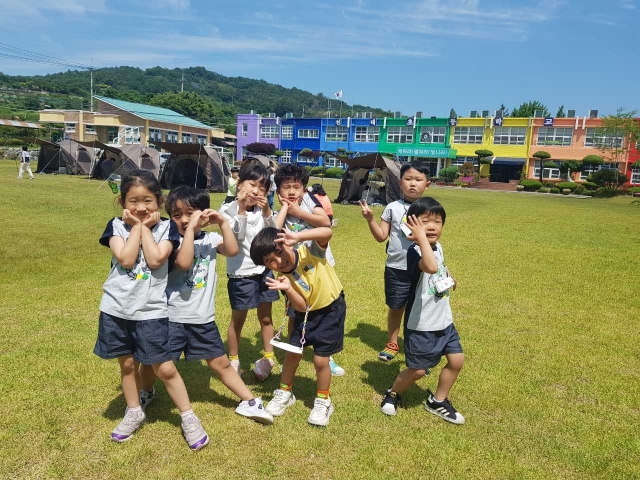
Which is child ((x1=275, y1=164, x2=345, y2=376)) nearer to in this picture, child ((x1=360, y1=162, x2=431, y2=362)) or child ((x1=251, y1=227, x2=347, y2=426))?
child ((x1=251, y1=227, x2=347, y2=426))

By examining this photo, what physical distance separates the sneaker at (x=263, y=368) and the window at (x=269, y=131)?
5917 cm

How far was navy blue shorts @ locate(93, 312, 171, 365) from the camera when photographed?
281 cm

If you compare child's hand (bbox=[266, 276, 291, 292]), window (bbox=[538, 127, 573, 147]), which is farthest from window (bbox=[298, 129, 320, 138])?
child's hand (bbox=[266, 276, 291, 292])

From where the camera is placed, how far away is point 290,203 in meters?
3.39

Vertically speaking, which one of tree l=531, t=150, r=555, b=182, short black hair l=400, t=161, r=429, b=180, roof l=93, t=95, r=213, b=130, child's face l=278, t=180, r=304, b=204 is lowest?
child's face l=278, t=180, r=304, b=204

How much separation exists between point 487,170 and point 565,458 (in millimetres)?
47968

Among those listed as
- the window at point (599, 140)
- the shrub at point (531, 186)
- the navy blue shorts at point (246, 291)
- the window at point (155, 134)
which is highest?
the window at point (599, 140)

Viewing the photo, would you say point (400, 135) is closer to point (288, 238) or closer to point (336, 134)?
point (336, 134)

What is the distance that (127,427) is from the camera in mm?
2957

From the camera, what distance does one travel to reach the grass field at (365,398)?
2.81 meters

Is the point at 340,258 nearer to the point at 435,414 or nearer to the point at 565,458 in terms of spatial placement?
the point at 435,414

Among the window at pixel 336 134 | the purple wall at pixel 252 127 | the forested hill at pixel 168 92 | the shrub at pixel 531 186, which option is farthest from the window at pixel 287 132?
the shrub at pixel 531 186

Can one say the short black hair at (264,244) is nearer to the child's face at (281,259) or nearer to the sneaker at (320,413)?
the child's face at (281,259)

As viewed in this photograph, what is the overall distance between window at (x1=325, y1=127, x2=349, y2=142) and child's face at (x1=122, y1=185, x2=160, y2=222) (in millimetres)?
54563
